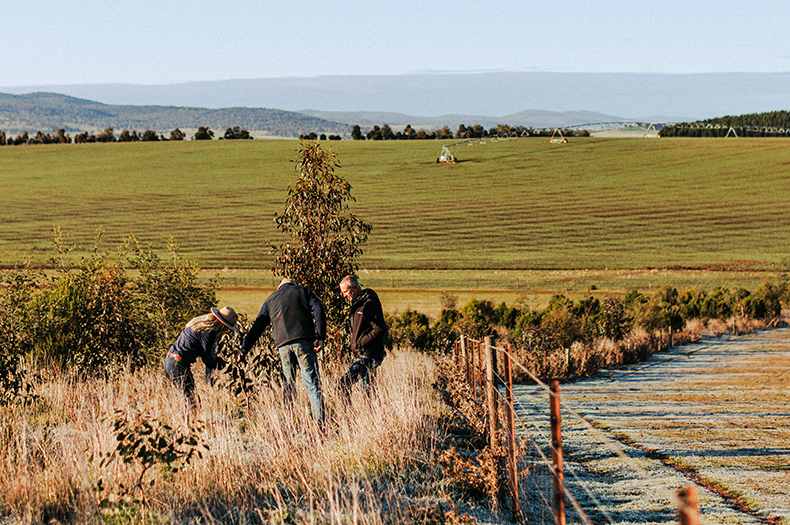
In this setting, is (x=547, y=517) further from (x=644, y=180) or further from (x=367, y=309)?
(x=644, y=180)

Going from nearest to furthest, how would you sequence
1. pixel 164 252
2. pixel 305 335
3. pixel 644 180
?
pixel 305 335
pixel 164 252
pixel 644 180

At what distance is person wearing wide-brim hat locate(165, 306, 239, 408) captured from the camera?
281 inches

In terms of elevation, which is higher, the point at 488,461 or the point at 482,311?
the point at 488,461

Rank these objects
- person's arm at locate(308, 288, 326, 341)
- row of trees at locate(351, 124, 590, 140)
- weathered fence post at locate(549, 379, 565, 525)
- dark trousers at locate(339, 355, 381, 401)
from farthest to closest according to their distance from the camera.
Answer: row of trees at locate(351, 124, 590, 140)
dark trousers at locate(339, 355, 381, 401)
person's arm at locate(308, 288, 326, 341)
weathered fence post at locate(549, 379, 565, 525)

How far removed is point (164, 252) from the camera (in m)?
48.0

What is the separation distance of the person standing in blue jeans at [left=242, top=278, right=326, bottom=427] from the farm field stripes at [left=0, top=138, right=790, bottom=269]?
3538cm

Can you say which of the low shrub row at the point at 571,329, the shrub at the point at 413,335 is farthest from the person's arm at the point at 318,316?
the shrub at the point at 413,335

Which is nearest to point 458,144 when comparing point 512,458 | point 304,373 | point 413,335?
point 413,335

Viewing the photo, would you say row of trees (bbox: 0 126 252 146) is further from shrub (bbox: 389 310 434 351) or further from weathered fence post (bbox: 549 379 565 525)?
weathered fence post (bbox: 549 379 565 525)

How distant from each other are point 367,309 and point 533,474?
283cm

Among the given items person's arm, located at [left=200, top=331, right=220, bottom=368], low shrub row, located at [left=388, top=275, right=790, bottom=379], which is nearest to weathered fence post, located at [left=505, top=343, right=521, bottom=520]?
person's arm, located at [left=200, top=331, right=220, bottom=368]

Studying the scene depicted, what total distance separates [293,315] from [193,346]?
115 centimetres

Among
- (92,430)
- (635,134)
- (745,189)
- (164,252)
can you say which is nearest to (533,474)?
(92,430)

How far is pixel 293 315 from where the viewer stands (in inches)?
273
